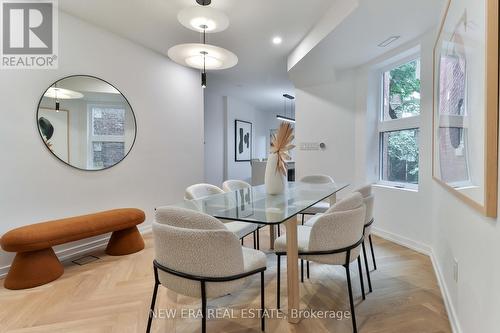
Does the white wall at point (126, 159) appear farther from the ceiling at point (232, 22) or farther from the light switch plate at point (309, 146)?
the light switch plate at point (309, 146)

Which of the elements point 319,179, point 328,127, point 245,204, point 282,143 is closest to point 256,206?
point 245,204

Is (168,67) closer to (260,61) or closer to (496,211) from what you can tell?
(260,61)

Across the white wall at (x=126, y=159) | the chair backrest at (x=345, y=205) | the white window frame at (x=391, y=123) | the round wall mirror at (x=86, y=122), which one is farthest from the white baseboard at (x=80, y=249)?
the white window frame at (x=391, y=123)

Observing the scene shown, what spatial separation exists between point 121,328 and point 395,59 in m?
3.97

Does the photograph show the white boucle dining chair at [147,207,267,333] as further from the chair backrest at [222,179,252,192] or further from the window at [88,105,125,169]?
the window at [88,105,125,169]

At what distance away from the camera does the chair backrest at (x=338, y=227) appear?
5.15 ft

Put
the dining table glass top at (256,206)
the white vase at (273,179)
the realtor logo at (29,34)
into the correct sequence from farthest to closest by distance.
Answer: the realtor logo at (29,34)
the white vase at (273,179)
the dining table glass top at (256,206)

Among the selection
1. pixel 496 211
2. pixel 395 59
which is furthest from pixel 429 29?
pixel 496 211

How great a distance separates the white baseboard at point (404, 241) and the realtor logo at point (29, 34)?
431cm

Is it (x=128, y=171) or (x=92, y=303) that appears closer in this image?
(x=92, y=303)

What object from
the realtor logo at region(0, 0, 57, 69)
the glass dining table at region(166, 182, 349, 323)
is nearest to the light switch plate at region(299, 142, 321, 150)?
the glass dining table at region(166, 182, 349, 323)

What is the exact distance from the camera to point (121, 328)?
1686 millimetres

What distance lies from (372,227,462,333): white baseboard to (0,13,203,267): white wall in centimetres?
304

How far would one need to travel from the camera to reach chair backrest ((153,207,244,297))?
1229 mm
